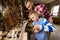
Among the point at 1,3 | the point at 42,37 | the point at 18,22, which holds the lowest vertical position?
the point at 42,37

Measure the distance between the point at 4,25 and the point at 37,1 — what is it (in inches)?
78.7

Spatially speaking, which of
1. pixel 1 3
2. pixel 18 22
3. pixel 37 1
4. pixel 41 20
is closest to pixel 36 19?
pixel 41 20

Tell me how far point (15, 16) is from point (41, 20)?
236mm

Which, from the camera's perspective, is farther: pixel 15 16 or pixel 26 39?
pixel 15 16

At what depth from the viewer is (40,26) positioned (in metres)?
0.93

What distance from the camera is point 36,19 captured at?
107cm

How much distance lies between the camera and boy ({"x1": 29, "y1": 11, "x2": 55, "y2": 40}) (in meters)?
0.94

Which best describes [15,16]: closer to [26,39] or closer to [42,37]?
[42,37]

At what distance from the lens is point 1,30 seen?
3.53ft

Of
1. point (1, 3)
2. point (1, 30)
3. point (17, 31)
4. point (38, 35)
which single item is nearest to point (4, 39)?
point (17, 31)

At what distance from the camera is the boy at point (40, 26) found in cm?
94

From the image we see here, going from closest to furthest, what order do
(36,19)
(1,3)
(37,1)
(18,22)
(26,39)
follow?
(26,39) < (36,19) < (18,22) < (1,3) < (37,1)

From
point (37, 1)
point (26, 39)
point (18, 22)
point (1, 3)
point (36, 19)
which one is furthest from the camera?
point (37, 1)

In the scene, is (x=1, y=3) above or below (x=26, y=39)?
above
